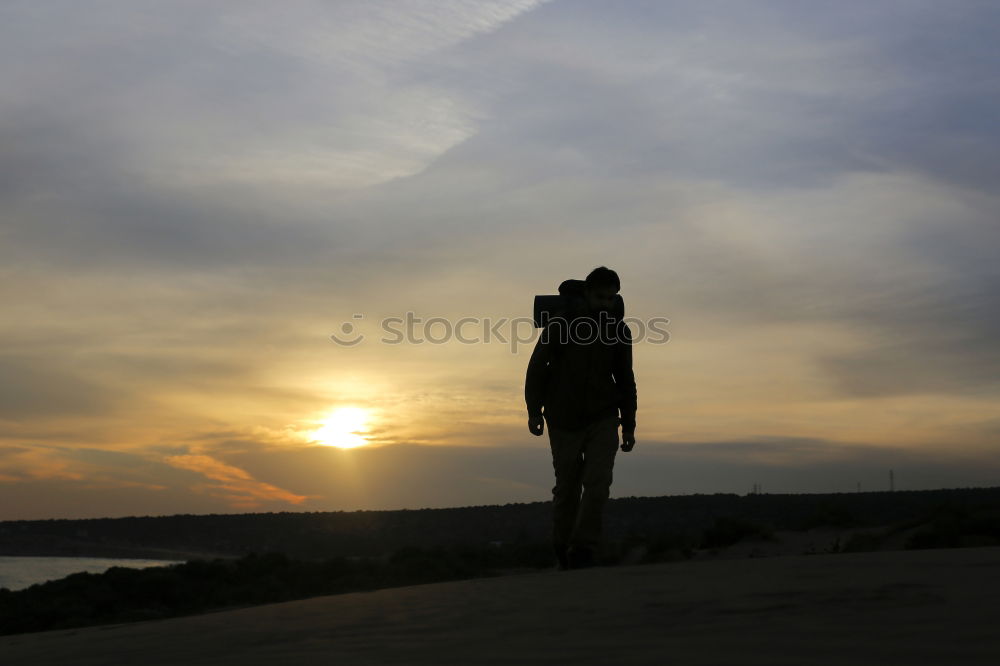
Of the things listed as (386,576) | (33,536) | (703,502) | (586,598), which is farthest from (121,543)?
(586,598)

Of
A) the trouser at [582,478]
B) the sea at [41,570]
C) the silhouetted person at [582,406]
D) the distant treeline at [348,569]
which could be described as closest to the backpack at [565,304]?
the silhouetted person at [582,406]

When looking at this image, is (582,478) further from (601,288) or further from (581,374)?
(601,288)

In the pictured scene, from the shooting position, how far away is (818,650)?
11.4 ft

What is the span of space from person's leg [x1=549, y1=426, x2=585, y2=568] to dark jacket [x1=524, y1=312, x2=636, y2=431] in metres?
0.10

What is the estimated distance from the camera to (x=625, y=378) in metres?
9.07

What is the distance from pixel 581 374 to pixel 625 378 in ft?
1.26

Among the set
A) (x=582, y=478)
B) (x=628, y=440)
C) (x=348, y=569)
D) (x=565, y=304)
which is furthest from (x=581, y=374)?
(x=348, y=569)

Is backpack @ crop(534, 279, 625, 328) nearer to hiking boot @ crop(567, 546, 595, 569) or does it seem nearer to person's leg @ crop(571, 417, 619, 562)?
person's leg @ crop(571, 417, 619, 562)

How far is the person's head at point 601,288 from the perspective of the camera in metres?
8.62

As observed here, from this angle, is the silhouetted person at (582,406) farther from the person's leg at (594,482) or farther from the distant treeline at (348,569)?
the distant treeline at (348,569)

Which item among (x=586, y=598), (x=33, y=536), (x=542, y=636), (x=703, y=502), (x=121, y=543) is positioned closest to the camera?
(x=542, y=636)

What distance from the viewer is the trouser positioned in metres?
8.77

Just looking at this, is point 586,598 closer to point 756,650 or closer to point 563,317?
point 756,650

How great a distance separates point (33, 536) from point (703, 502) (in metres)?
47.1
